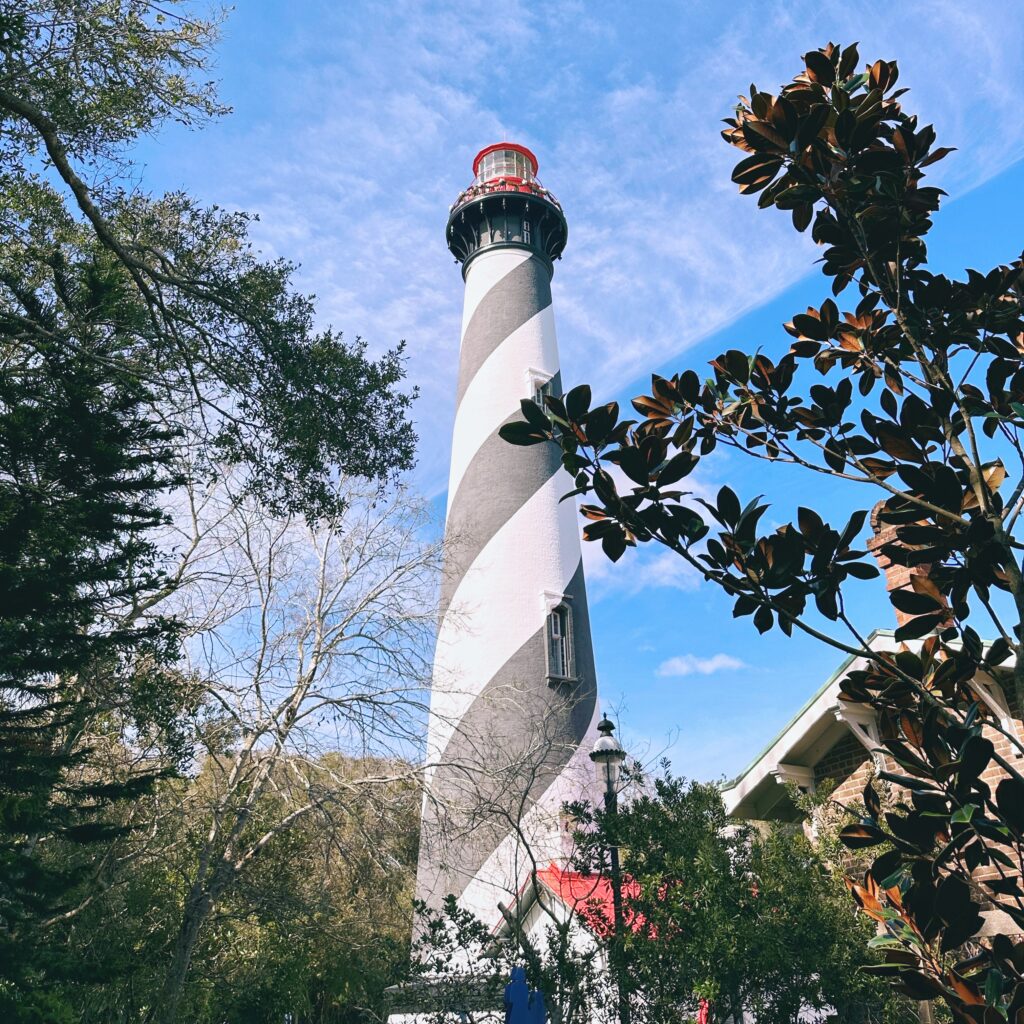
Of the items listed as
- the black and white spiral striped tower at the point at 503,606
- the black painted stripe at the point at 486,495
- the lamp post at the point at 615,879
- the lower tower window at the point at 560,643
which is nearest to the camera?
the lamp post at the point at 615,879

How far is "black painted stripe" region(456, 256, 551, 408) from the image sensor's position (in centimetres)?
1891

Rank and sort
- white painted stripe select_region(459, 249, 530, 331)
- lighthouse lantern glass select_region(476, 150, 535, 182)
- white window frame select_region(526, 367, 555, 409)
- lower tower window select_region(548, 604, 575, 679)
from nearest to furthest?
lower tower window select_region(548, 604, 575, 679) → white window frame select_region(526, 367, 555, 409) → white painted stripe select_region(459, 249, 530, 331) → lighthouse lantern glass select_region(476, 150, 535, 182)

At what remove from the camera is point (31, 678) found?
8.62m

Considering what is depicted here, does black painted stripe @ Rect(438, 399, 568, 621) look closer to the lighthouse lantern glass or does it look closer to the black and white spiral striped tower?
the black and white spiral striped tower

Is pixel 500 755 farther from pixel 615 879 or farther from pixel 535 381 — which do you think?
pixel 535 381

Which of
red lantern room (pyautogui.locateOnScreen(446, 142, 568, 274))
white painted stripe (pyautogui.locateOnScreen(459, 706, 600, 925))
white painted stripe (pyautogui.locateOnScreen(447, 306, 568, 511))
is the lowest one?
white painted stripe (pyautogui.locateOnScreen(459, 706, 600, 925))

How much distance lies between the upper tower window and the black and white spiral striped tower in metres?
1.40

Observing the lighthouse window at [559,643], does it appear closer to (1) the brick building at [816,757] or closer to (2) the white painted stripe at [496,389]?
(2) the white painted stripe at [496,389]

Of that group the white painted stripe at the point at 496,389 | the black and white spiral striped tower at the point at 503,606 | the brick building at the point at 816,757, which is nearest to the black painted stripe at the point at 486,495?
the black and white spiral striped tower at the point at 503,606

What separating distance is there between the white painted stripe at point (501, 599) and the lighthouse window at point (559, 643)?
349 mm

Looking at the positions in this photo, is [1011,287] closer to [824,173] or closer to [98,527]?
[824,173]

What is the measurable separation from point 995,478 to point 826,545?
549 millimetres

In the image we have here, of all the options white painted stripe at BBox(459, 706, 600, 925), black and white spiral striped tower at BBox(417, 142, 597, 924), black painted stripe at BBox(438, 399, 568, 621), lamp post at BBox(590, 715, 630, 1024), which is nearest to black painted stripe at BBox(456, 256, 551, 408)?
black and white spiral striped tower at BBox(417, 142, 597, 924)

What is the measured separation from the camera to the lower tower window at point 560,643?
51.5 feet
